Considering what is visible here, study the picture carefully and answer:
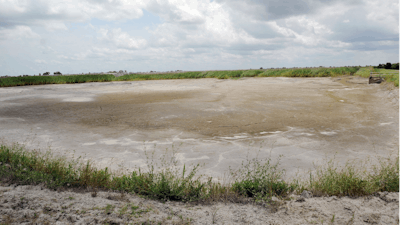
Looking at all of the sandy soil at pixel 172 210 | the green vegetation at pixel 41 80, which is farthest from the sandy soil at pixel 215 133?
the green vegetation at pixel 41 80

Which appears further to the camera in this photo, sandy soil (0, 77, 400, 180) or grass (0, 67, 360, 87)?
grass (0, 67, 360, 87)

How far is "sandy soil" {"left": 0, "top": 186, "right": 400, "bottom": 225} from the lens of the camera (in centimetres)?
297

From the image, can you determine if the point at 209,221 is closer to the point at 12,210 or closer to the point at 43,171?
the point at 12,210

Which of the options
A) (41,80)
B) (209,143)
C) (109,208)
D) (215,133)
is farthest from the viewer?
(41,80)

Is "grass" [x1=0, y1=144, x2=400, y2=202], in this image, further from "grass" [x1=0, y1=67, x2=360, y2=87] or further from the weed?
"grass" [x1=0, y1=67, x2=360, y2=87]

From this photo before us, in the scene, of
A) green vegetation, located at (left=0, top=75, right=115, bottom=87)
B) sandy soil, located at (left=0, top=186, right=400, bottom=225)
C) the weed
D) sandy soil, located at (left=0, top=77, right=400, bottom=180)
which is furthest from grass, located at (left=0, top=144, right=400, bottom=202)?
green vegetation, located at (left=0, top=75, right=115, bottom=87)

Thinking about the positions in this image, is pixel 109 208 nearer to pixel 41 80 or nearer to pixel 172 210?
pixel 172 210

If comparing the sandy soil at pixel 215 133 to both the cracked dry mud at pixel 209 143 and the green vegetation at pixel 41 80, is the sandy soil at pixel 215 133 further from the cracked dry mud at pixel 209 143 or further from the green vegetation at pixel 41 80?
the green vegetation at pixel 41 80

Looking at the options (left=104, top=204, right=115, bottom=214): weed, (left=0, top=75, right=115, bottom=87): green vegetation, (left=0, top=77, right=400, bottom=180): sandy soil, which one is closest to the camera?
(left=104, top=204, right=115, bottom=214): weed

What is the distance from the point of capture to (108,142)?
6.93 m

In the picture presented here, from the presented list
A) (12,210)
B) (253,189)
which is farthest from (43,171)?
(253,189)

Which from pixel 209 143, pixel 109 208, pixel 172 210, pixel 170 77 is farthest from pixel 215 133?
pixel 170 77

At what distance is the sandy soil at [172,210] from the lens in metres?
2.97

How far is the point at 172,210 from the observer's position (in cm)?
333
